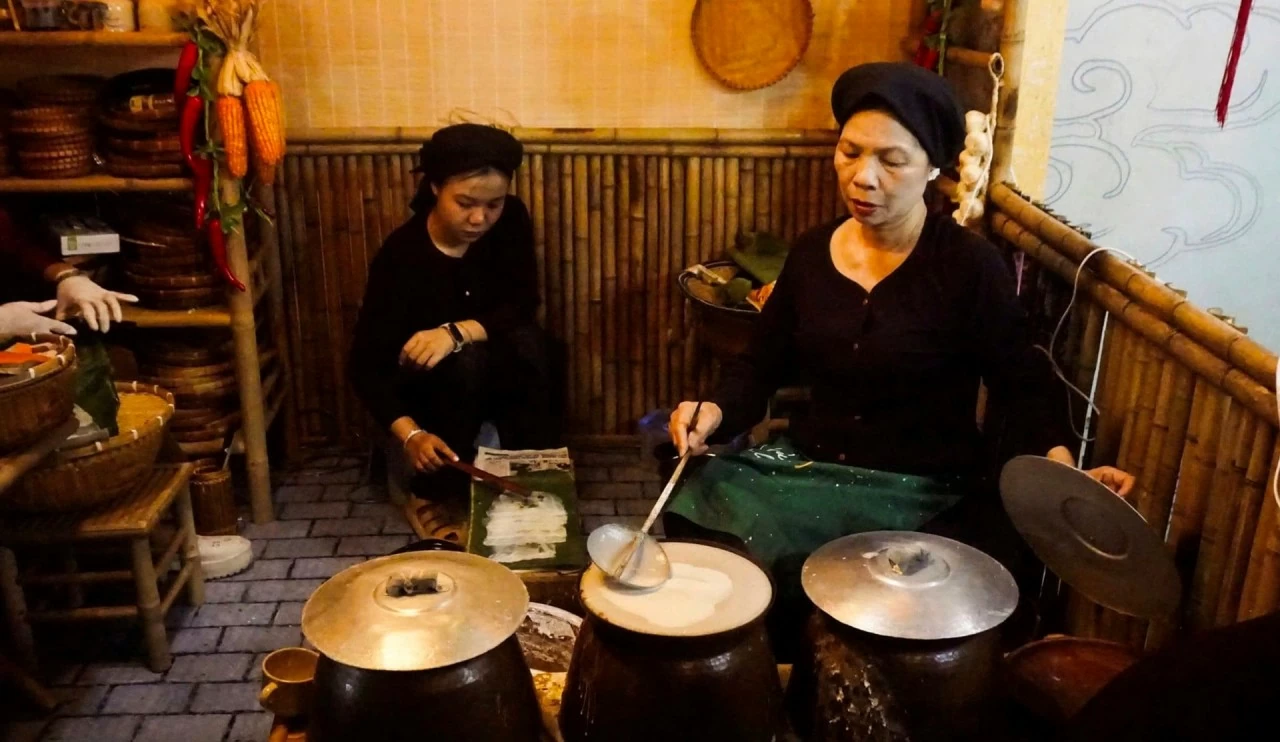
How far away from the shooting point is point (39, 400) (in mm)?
1963

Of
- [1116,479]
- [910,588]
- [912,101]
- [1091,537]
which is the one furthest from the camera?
[912,101]

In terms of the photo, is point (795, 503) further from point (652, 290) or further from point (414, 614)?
point (652, 290)

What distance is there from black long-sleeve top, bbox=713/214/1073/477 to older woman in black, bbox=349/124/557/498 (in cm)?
109

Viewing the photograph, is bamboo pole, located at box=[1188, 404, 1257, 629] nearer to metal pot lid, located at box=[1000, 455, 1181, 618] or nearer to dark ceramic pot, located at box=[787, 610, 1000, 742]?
metal pot lid, located at box=[1000, 455, 1181, 618]

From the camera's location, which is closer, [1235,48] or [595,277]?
[1235,48]

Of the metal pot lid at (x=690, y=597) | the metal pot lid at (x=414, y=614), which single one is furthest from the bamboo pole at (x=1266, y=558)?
the metal pot lid at (x=414, y=614)

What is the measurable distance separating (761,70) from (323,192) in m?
1.35

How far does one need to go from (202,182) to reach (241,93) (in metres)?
0.24

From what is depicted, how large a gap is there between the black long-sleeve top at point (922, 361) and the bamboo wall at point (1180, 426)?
11 cm

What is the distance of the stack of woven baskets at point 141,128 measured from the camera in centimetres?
266

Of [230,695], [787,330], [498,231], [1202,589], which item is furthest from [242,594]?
[1202,589]

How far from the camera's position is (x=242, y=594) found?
2.72 metres

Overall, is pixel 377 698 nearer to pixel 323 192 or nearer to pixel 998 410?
pixel 998 410

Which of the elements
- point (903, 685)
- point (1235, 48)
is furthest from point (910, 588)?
point (1235, 48)
